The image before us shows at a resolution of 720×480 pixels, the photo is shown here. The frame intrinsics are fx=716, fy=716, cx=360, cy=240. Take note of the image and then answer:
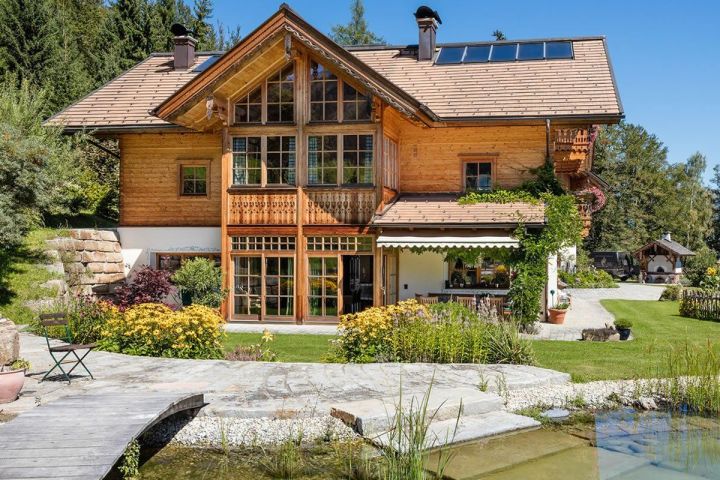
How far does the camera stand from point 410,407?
8992mm

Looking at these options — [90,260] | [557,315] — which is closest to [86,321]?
[90,260]

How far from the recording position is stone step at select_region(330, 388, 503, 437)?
30.5ft

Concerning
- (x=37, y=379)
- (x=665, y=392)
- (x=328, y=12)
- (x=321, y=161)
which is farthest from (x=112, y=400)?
(x=328, y=12)

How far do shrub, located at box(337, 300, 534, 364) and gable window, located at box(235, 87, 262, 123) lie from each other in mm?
9608

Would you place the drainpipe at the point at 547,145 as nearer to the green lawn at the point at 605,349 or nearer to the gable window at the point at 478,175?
the gable window at the point at 478,175

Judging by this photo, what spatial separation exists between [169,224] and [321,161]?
18.9 ft

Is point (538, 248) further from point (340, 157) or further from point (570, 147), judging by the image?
point (340, 157)

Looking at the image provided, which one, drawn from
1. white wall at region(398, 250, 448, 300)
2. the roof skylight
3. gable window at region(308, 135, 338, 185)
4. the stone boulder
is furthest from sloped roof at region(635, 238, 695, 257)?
the stone boulder

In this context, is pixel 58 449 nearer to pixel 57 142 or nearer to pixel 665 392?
pixel 665 392

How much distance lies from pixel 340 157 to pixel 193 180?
5.41 meters

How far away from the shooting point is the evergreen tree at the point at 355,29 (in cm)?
5588

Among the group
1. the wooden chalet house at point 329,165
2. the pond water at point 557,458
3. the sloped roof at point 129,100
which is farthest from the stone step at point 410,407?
the sloped roof at point 129,100

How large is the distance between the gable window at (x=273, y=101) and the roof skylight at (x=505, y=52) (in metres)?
6.19

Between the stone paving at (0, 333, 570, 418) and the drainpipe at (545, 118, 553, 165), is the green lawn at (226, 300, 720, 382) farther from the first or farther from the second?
the drainpipe at (545, 118, 553, 165)
